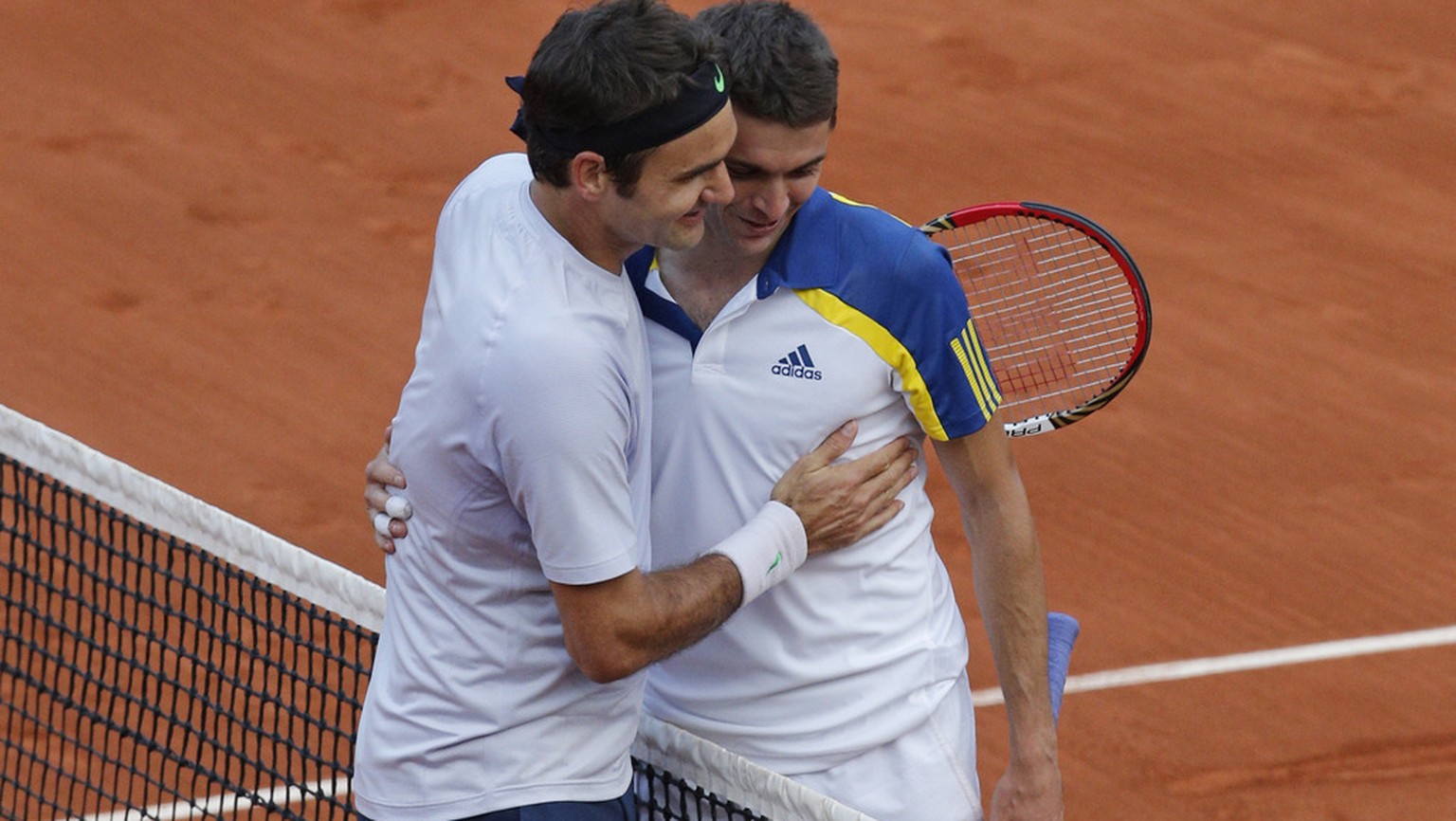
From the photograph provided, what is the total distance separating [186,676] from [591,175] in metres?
4.13

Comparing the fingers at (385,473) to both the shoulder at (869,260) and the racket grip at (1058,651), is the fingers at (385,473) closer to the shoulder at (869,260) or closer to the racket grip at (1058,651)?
the shoulder at (869,260)

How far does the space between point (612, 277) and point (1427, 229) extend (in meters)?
7.44

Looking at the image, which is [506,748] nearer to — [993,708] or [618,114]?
[618,114]

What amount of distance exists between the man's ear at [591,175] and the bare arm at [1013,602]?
92 cm

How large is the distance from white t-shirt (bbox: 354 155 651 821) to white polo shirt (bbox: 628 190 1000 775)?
0.30 meters

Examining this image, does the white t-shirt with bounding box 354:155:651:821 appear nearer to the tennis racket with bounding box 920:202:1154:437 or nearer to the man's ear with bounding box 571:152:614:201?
the man's ear with bounding box 571:152:614:201

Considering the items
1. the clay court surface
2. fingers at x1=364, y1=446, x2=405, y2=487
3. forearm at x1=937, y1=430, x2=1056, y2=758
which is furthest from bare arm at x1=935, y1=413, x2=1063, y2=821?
the clay court surface

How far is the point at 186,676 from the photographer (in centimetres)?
647

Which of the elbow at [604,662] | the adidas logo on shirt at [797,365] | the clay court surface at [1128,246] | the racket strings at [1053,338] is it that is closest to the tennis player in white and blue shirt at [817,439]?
the adidas logo on shirt at [797,365]

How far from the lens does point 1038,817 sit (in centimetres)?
357

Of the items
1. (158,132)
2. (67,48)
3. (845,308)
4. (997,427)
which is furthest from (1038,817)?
(67,48)

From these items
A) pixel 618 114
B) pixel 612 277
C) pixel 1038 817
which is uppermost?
pixel 618 114

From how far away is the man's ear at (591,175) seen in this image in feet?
9.55

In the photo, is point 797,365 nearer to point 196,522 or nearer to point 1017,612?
point 1017,612
